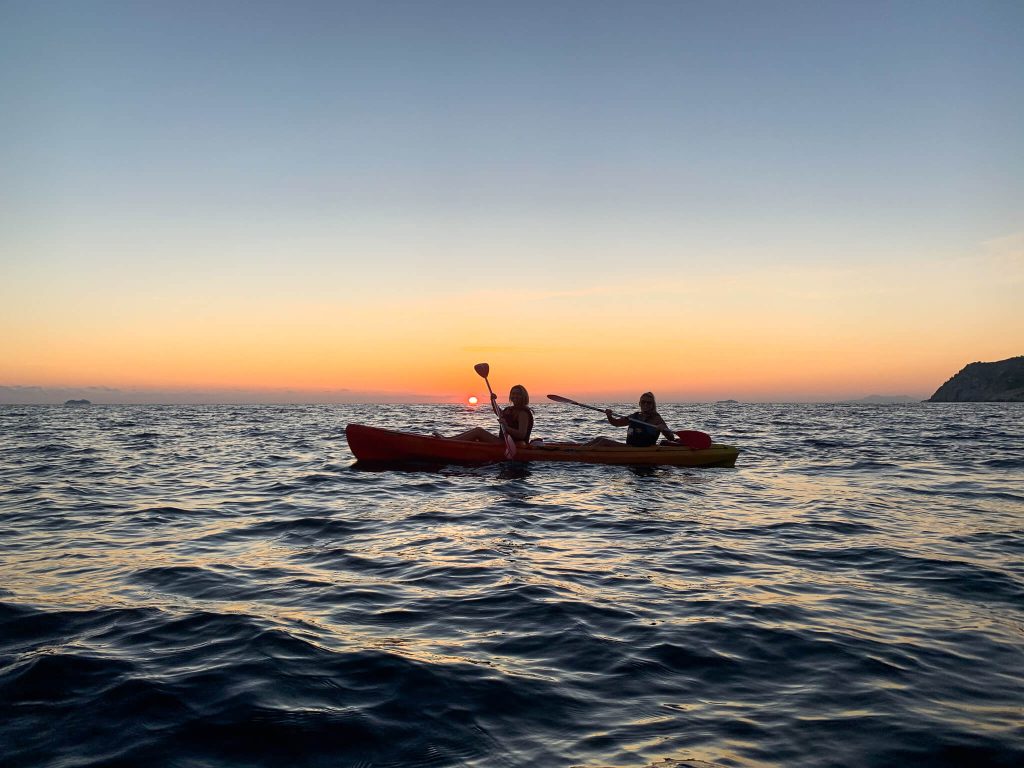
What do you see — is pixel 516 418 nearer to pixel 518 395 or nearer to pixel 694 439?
pixel 518 395

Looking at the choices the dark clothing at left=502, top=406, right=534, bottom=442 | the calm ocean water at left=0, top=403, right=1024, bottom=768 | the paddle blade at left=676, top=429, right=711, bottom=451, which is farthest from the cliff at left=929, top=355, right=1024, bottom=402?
the calm ocean water at left=0, top=403, right=1024, bottom=768

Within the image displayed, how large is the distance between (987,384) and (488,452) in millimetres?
200706

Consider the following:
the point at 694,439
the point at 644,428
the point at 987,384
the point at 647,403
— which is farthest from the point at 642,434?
the point at 987,384

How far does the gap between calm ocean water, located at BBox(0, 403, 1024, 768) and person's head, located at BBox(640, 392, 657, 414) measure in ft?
16.0

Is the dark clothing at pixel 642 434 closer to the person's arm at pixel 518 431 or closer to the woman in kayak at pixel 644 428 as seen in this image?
the woman in kayak at pixel 644 428

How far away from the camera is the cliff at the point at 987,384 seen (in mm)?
158750

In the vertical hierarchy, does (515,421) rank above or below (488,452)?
above

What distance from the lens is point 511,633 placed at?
451 cm

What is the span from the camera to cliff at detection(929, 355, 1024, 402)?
159 m

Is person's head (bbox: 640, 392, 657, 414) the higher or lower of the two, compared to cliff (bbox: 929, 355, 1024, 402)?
lower

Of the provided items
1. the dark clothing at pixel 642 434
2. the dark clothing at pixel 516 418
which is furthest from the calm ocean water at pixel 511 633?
the dark clothing at pixel 642 434

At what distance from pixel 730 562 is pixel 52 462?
16802mm

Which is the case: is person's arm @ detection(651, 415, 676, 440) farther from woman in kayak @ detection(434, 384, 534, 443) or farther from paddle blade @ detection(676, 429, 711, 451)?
woman in kayak @ detection(434, 384, 534, 443)

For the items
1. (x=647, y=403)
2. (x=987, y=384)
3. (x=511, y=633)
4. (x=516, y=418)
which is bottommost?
(x=511, y=633)
